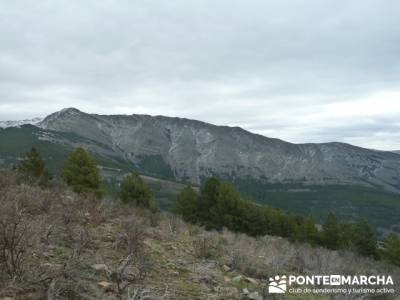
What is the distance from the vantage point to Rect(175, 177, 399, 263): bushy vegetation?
35.7 m

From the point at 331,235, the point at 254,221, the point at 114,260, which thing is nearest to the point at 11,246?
the point at 114,260

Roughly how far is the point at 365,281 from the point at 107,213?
5241 mm

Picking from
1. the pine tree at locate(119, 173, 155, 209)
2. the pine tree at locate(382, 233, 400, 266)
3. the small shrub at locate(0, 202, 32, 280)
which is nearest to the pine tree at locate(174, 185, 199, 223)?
the pine tree at locate(119, 173, 155, 209)

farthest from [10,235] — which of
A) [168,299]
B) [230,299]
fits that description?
[230,299]

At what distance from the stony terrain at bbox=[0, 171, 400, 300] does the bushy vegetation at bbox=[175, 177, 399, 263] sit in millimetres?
23378

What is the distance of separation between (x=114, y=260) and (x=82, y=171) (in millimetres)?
25140

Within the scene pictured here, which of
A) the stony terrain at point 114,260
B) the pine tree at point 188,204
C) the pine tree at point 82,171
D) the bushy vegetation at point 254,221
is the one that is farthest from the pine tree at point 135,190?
the stony terrain at point 114,260

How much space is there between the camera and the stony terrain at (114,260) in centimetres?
459

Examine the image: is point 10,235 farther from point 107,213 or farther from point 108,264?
point 107,213

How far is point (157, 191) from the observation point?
18488 centimetres

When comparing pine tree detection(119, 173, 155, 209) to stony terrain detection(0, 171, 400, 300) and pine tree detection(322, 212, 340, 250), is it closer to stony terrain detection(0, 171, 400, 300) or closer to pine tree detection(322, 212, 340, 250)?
pine tree detection(322, 212, 340, 250)

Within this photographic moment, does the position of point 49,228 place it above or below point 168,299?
above

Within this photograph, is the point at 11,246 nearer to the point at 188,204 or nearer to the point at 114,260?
the point at 114,260

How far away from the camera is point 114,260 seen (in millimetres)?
6000
